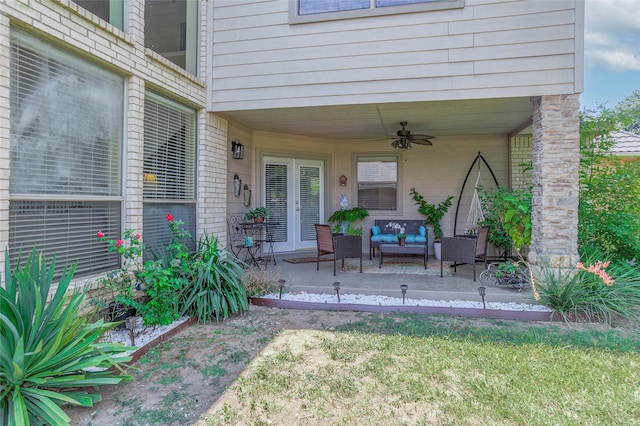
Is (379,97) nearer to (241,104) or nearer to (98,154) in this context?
(241,104)

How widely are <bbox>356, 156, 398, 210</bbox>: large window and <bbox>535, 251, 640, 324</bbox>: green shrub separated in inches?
153

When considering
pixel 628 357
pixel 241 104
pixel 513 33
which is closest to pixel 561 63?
pixel 513 33

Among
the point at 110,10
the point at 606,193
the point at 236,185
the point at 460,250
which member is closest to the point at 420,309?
the point at 460,250

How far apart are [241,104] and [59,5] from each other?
2.36 metres

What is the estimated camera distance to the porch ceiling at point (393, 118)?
4.98 metres

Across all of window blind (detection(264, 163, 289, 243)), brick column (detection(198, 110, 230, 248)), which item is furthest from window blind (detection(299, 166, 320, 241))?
brick column (detection(198, 110, 230, 248))

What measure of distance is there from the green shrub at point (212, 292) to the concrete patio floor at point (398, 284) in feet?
2.91

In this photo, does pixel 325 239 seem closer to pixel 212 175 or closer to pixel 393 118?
pixel 212 175

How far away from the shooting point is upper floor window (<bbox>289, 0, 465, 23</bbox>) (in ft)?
14.5

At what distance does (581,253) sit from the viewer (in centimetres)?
469

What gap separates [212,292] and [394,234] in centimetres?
382

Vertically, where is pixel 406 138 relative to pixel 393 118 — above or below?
below

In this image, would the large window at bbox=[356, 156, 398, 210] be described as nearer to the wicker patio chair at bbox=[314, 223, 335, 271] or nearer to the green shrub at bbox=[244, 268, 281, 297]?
the wicker patio chair at bbox=[314, 223, 335, 271]

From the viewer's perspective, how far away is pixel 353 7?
466 centimetres
